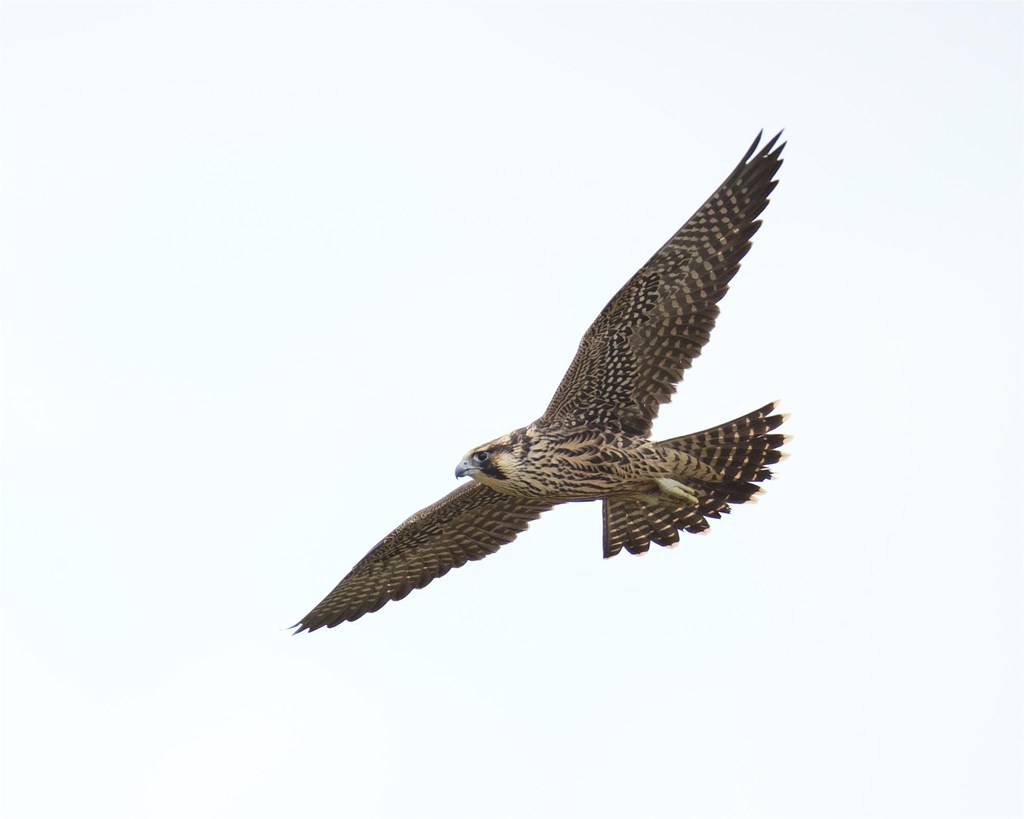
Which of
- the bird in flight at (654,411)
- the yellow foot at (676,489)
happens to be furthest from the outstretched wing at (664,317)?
the yellow foot at (676,489)

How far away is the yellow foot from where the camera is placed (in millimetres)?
18766

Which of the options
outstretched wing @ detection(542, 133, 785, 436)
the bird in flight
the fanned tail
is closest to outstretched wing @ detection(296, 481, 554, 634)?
the bird in flight

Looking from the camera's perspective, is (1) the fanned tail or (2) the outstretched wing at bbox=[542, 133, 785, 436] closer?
(2) the outstretched wing at bbox=[542, 133, 785, 436]

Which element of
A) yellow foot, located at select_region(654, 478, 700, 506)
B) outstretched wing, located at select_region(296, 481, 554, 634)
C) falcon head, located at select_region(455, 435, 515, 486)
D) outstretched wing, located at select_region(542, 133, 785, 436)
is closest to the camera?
outstretched wing, located at select_region(542, 133, 785, 436)

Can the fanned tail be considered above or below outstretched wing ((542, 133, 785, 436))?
below

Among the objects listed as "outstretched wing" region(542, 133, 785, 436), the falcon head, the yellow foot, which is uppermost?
"outstretched wing" region(542, 133, 785, 436)

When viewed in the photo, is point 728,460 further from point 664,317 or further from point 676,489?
point 664,317

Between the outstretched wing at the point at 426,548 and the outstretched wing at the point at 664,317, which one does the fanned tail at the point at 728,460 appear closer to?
the outstretched wing at the point at 664,317

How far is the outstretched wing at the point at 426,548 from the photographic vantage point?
20234mm

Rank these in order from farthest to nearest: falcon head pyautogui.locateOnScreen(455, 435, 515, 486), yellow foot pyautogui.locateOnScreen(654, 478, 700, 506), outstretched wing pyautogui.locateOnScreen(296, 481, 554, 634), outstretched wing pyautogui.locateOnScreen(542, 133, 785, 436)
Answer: outstretched wing pyautogui.locateOnScreen(296, 481, 554, 634), yellow foot pyautogui.locateOnScreen(654, 478, 700, 506), falcon head pyautogui.locateOnScreen(455, 435, 515, 486), outstretched wing pyautogui.locateOnScreen(542, 133, 785, 436)

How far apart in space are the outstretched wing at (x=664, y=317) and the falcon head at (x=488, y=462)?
669mm

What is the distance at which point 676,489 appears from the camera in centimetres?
1877

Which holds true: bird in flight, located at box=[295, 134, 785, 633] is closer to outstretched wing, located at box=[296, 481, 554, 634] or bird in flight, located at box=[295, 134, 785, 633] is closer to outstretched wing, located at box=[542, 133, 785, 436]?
outstretched wing, located at box=[542, 133, 785, 436]

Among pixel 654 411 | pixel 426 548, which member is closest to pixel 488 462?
pixel 654 411
